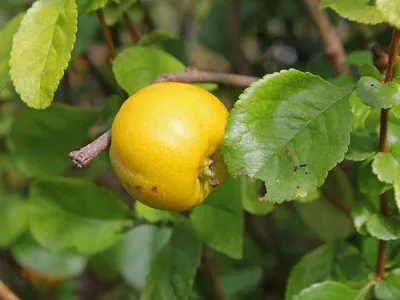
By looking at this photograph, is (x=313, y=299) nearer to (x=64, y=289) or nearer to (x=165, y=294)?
(x=165, y=294)

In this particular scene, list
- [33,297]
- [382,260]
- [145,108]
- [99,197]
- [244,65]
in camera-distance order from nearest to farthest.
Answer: [145,108] → [382,260] → [99,197] → [244,65] → [33,297]

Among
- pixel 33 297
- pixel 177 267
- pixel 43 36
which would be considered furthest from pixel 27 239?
pixel 43 36

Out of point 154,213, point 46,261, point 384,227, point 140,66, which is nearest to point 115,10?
point 140,66

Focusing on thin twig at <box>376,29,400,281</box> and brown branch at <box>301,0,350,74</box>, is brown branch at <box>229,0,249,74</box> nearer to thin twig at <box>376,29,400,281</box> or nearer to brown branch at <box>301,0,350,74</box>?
brown branch at <box>301,0,350,74</box>

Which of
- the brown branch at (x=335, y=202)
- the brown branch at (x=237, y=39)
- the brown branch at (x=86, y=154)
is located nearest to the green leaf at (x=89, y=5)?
the brown branch at (x=86, y=154)

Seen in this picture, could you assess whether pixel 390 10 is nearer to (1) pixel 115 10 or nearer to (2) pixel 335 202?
(1) pixel 115 10

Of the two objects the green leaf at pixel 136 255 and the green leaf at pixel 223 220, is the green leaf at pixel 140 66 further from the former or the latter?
the green leaf at pixel 136 255
